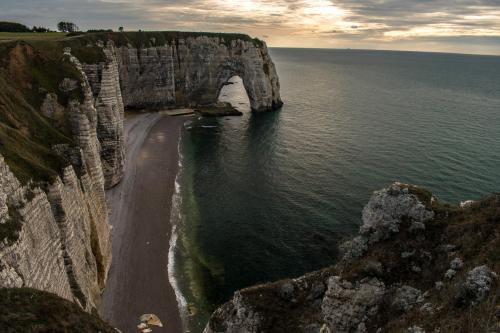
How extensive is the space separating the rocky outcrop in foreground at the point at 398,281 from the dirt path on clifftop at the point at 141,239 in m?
15.8

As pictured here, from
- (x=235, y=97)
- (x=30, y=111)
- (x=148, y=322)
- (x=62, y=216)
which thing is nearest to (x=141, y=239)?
(x=148, y=322)

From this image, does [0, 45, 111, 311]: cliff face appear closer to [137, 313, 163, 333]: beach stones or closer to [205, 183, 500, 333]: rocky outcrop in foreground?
[137, 313, 163, 333]: beach stones

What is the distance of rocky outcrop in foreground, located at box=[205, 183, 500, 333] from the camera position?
54.7ft

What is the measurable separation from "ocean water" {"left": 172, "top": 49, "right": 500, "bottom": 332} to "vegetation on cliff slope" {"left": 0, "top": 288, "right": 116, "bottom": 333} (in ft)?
62.6

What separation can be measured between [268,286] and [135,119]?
88892mm

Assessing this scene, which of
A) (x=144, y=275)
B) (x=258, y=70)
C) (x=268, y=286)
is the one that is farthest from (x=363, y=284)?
(x=258, y=70)

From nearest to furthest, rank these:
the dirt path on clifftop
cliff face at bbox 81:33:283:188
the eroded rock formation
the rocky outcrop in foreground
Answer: the rocky outcrop in foreground, the dirt path on clifftop, cliff face at bbox 81:33:283:188, the eroded rock formation

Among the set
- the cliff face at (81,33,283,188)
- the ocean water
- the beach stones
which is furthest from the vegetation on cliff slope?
the cliff face at (81,33,283,188)

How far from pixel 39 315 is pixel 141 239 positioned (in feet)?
101

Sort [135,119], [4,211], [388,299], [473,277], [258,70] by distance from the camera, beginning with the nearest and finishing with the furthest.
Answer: [473,277] → [388,299] → [4,211] → [135,119] → [258,70]

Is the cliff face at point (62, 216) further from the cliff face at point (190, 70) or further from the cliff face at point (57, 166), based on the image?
the cliff face at point (190, 70)

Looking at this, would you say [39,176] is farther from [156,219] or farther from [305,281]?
[156,219]

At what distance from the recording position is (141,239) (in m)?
48.1

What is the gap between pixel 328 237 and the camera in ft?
161
